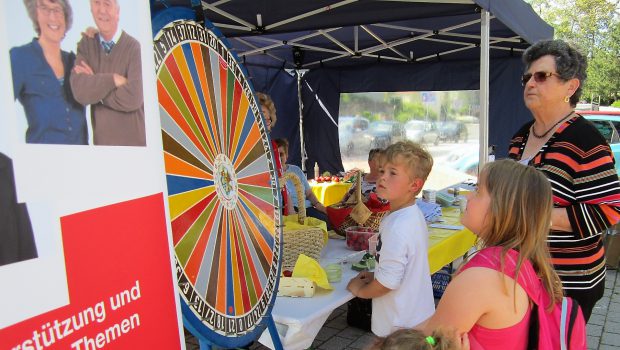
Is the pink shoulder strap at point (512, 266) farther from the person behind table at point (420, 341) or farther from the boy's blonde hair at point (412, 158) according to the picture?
the boy's blonde hair at point (412, 158)

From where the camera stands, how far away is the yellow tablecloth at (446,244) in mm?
2768

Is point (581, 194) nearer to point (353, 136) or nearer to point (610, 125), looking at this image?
point (353, 136)

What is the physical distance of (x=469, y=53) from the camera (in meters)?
7.41

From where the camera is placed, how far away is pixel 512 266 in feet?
4.12

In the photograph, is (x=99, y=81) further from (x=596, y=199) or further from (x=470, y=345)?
(x=596, y=199)

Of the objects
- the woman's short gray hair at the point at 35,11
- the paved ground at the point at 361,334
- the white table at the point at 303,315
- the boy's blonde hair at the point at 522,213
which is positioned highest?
the woman's short gray hair at the point at 35,11

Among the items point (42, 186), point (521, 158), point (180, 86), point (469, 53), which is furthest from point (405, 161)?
point (469, 53)

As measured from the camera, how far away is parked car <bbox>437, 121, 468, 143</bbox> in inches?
346

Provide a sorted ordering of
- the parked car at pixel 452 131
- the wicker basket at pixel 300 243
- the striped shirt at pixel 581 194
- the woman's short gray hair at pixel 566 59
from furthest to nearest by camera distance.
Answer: the parked car at pixel 452 131, the wicker basket at pixel 300 243, the woman's short gray hair at pixel 566 59, the striped shirt at pixel 581 194

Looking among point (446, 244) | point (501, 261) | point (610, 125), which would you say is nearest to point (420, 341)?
point (501, 261)

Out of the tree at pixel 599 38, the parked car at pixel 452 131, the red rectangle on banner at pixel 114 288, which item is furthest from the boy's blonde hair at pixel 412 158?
the tree at pixel 599 38

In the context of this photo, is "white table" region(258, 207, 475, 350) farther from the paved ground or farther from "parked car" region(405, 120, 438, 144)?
"parked car" region(405, 120, 438, 144)

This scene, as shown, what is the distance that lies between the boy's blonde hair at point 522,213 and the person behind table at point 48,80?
103cm

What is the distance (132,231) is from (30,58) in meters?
0.30
